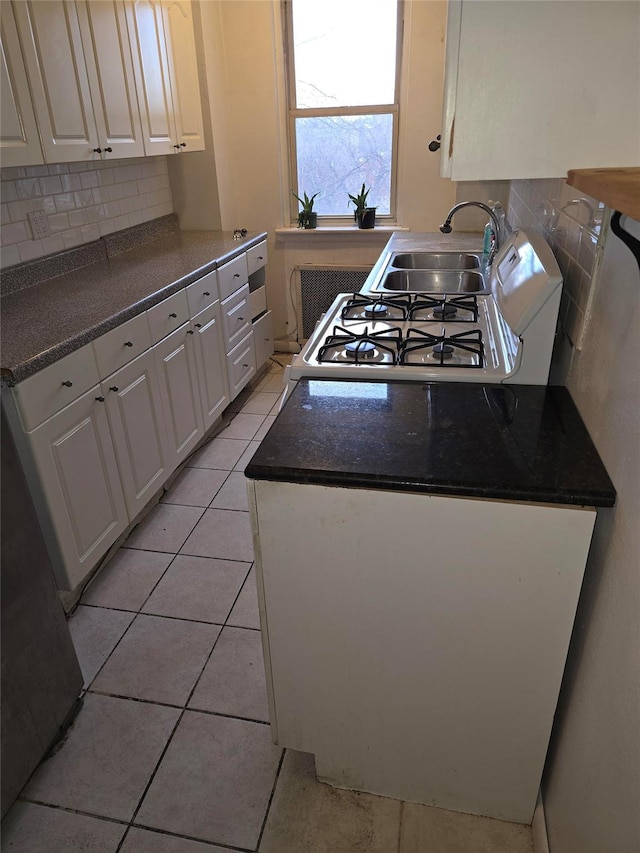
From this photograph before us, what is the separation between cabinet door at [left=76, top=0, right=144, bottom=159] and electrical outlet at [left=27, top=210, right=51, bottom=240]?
39 cm

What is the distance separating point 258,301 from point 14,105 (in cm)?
185

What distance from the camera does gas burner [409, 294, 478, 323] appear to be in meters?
1.86

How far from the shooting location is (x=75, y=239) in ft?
9.11

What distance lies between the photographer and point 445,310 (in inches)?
73.8

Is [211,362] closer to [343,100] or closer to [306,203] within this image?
[306,203]

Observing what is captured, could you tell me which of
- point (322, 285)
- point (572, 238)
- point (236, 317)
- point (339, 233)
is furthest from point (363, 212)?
point (572, 238)

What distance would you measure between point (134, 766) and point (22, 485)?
2.64 ft

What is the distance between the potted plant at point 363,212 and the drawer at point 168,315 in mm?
1601

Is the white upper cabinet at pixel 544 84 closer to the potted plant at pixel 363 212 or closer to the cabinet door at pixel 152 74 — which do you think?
the cabinet door at pixel 152 74

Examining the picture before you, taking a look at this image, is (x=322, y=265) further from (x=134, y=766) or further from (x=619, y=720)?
(x=619, y=720)

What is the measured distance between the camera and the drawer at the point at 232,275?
305cm

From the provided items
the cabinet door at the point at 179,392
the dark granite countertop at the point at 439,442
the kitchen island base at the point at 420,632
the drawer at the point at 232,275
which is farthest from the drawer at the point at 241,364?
the kitchen island base at the point at 420,632

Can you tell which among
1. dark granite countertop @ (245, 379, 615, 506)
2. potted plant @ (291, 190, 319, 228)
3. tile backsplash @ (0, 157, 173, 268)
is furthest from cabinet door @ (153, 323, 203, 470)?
potted plant @ (291, 190, 319, 228)

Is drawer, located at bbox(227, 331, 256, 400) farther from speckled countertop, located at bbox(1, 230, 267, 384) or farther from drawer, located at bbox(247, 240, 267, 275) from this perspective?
speckled countertop, located at bbox(1, 230, 267, 384)
